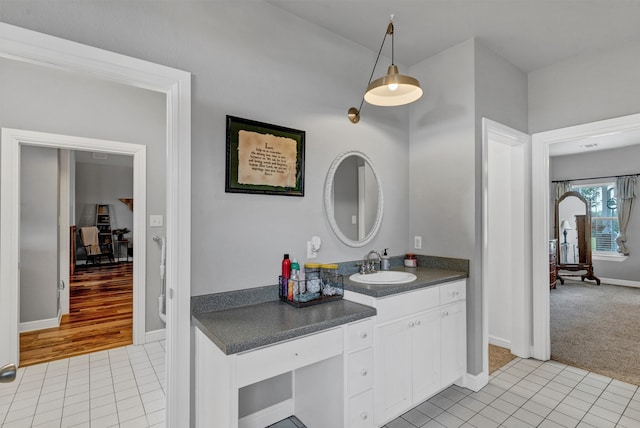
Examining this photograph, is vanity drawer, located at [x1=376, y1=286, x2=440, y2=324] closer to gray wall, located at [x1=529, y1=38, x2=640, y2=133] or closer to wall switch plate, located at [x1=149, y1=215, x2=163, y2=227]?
gray wall, located at [x1=529, y1=38, x2=640, y2=133]

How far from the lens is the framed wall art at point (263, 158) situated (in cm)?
192

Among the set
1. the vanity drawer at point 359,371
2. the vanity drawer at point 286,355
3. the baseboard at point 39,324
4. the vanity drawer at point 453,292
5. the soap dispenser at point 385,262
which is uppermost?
the soap dispenser at point 385,262

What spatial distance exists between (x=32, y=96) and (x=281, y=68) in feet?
7.83

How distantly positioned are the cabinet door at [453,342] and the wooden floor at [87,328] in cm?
314

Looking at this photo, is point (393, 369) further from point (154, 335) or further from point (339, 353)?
point (154, 335)

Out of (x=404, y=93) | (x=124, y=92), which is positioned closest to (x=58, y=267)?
(x=124, y=92)

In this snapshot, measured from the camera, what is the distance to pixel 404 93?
2195 millimetres

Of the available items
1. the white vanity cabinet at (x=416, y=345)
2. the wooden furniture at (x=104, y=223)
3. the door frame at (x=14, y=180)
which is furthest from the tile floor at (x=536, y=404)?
the wooden furniture at (x=104, y=223)

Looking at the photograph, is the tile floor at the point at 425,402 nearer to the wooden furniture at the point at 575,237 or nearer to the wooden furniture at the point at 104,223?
the wooden furniture at the point at 575,237

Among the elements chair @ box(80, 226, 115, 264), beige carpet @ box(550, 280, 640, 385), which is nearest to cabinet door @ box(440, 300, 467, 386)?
beige carpet @ box(550, 280, 640, 385)

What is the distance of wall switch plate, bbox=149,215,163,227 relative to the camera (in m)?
3.40

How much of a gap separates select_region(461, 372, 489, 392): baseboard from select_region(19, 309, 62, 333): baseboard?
4380 millimetres

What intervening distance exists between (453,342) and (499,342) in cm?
130

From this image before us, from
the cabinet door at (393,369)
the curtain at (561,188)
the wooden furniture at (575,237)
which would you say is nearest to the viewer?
the cabinet door at (393,369)
